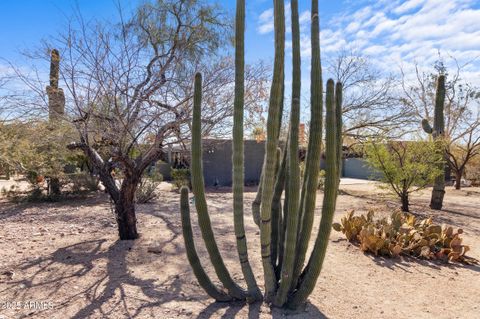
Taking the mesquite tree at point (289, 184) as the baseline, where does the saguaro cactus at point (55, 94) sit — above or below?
above

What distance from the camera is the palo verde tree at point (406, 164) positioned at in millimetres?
8867

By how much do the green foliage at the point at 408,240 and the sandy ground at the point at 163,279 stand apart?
17 cm

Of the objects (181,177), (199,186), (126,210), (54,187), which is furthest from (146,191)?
(199,186)

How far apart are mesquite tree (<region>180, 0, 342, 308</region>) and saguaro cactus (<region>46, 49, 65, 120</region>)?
12.8ft

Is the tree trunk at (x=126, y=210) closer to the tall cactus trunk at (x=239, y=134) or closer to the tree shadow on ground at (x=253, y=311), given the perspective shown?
the tree shadow on ground at (x=253, y=311)

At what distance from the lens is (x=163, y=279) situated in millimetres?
4059

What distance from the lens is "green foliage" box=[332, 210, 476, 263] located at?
16.8 feet

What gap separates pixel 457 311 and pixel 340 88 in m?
2.36

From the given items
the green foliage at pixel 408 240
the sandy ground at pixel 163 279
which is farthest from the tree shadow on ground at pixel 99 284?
the green foliage at pixel 408 240

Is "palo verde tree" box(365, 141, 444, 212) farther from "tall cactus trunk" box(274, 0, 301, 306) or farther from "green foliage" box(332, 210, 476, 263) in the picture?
"tall cactus trunk" box(274, 0, 301, 306)

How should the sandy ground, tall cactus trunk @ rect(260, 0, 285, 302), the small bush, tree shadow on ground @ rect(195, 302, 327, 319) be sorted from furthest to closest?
the small bush → the sandy ground → tree shadow on ground @ rect(195, 302, 327, 319) → tall cactus trunk @ rect(260, 0, 285, 302)

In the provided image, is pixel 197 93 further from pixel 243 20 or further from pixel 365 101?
pixel 365 101

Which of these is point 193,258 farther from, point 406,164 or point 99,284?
point 406,164

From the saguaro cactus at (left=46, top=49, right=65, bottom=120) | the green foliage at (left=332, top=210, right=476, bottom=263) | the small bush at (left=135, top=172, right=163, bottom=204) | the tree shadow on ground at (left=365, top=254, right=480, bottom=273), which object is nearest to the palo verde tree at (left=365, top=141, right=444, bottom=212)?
the green foliage at (left=332, top=210, right=476, bottom=263)
